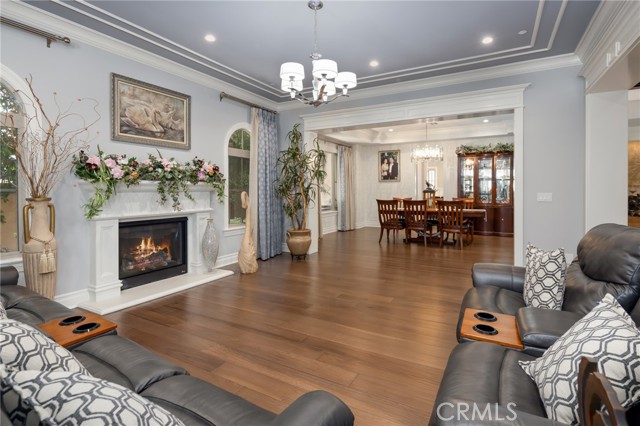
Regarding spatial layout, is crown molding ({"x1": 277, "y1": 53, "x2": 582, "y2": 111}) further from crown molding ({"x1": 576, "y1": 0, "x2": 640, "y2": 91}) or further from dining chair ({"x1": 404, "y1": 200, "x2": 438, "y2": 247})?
dining chair ({"x1": 404, "y1": 200, "x2": 438, "y2": 247})

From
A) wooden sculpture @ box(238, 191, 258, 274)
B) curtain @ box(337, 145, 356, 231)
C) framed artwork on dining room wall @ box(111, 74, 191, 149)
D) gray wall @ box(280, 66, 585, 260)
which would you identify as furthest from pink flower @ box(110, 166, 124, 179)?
curtain @ box(337, 145, 356, 231)

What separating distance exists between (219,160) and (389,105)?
116 inches

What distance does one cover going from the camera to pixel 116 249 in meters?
3.92

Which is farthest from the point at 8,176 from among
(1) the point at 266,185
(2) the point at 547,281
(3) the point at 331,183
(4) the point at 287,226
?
(3) the point at 331,183

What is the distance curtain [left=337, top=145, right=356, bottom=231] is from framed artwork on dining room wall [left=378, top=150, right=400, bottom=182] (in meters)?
1.13

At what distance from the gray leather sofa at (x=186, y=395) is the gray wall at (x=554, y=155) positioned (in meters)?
4.73

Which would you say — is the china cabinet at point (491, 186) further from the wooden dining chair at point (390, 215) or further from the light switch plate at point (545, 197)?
the light switch plate at point (545, 197)

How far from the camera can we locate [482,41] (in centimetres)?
403

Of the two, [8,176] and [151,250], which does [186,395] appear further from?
[151,250]

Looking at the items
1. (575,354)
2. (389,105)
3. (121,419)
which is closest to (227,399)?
(121,419)

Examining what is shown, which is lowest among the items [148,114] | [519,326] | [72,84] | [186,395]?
[186,395]

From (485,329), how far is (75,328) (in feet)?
7.49

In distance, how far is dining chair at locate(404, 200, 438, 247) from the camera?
7504mm

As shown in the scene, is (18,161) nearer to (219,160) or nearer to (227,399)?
(219,160)
